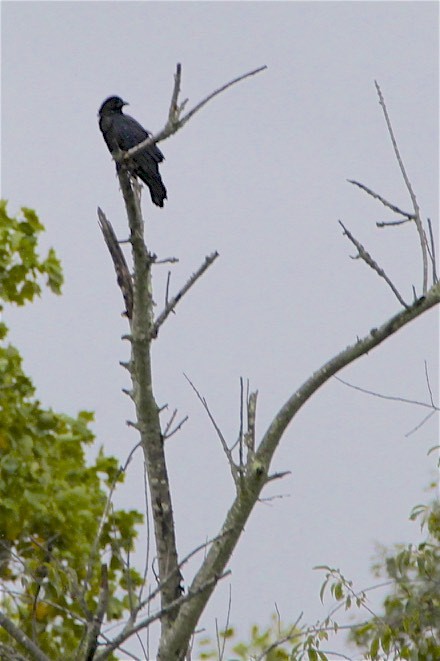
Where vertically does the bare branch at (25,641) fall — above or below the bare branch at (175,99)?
below

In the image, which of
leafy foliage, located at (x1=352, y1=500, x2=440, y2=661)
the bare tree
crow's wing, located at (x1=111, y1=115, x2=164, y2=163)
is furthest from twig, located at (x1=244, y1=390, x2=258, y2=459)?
crow's wing, located at (x1=111, y1=115, x2=164, y2=163)

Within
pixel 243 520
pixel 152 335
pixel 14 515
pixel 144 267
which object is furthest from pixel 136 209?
pixel 14 515

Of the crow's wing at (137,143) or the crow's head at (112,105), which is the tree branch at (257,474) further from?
the crow's head at (112,105)

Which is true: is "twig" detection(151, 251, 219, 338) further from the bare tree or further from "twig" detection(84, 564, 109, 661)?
"twig" detection(84, 564, 109, 661)

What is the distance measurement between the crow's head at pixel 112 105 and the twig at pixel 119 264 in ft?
12.7

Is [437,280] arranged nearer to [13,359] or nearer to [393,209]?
[393,209]

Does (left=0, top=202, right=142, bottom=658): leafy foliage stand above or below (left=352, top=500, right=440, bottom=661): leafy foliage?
above

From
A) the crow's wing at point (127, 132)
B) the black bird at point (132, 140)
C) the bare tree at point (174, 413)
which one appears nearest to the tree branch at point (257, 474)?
the bare tree at point (174, 413)

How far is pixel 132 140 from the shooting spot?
26.7 feet

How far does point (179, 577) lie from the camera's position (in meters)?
5.06

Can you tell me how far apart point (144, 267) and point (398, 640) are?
249 cm

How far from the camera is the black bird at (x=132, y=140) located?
7.43m

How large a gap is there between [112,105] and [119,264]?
410 centimetres

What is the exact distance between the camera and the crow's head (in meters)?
8.88
